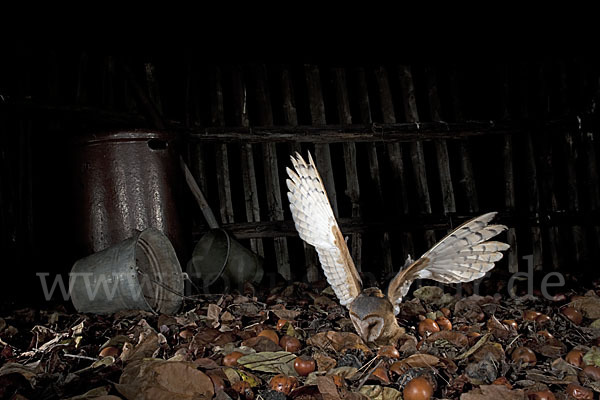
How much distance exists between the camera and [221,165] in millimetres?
4324

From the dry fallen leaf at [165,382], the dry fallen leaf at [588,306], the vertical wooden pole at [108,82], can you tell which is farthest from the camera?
the vertical wooden pole at [108,82]

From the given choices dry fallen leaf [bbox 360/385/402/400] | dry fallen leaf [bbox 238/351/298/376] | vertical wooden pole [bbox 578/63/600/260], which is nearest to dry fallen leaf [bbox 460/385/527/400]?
dry fallen leaf [bbox 360/385/402/400]

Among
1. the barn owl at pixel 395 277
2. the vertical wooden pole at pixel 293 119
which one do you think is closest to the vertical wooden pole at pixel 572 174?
the vertical wooden pole at pixel 293 119

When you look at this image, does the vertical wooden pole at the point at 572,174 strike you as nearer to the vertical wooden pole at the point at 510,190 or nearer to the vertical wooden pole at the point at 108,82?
the vertical wooden pole at the point at 510,190

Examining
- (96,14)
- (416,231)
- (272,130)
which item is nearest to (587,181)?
(416,231)

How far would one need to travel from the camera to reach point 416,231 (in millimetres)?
4484

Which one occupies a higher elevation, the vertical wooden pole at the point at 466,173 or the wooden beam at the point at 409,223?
the vertical wooden pole at the point at 466,173

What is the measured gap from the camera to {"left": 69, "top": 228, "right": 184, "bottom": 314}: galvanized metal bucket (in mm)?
2902

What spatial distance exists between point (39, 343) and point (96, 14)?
8.08 feet

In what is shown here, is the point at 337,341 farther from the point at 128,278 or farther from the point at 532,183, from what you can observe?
the point at 532,183

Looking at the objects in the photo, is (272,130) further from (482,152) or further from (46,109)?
(482,152)

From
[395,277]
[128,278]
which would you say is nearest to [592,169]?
[395,277]

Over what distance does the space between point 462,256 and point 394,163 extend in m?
2.17

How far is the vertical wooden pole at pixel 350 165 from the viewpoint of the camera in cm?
434
